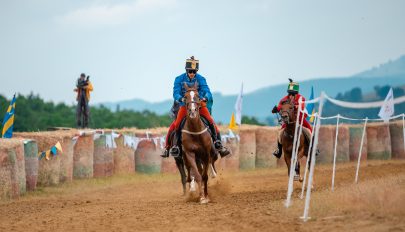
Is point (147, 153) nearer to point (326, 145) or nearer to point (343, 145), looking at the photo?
point (326, 145)

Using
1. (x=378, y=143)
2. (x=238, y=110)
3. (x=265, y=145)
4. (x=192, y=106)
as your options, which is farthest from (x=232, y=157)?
(x=192, y=106)

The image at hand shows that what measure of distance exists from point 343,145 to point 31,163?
669 inches

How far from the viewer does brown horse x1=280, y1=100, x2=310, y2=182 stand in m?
20.4

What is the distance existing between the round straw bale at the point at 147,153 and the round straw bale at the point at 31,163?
7.42 metres

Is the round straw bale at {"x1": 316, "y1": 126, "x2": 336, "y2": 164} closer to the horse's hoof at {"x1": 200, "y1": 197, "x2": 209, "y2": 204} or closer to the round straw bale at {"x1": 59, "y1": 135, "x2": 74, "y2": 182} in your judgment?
the round straw bale at {"x1": 59, "y1": 135, "x2": 74, "y2": 182}

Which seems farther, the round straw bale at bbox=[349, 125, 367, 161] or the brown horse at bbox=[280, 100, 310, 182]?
the round straw bale at bbox=[349, 125, 367, 161]

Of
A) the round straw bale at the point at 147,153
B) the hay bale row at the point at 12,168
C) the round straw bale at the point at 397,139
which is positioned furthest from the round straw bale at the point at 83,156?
the round straw bale at the point at 397,139

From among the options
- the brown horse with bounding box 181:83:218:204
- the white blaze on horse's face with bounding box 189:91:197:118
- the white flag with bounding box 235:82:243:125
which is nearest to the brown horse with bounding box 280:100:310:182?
the brown horse with bounding box 181:83:218:204

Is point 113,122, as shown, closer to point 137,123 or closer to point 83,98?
point 137,123

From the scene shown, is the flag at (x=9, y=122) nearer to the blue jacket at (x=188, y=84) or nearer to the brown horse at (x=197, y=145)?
the blue jacket at (x=188, y=84)

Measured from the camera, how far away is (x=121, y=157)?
29062 mm

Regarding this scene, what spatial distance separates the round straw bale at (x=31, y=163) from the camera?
73.7 feet

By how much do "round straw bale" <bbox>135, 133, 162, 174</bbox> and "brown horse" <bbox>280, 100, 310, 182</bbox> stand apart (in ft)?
29.5

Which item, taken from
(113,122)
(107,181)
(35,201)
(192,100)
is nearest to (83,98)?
(107,181)
